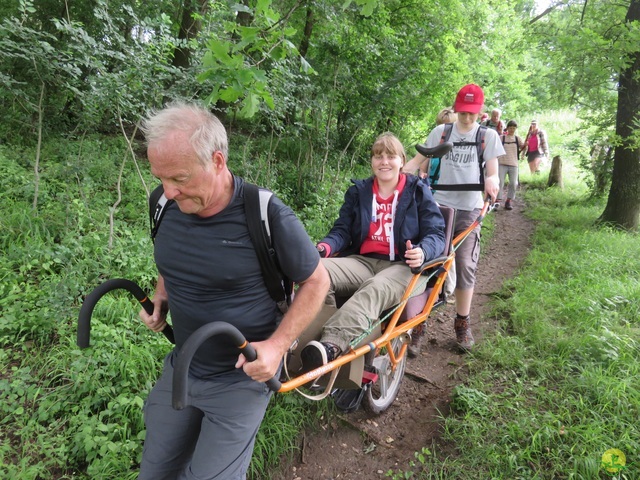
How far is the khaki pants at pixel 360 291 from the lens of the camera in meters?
2.27

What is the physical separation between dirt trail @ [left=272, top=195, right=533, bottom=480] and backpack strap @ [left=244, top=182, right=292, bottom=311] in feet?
5.72

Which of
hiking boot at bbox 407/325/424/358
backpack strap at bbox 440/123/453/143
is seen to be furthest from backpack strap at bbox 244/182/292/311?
backpack strap at bbox 440/123/453/143

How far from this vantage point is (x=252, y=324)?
179 centimetres

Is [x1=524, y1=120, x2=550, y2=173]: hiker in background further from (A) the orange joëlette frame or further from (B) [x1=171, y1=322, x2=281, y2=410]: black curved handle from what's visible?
(B) [x1=171, y1=322, x2=281, y2=410]: black curved handle

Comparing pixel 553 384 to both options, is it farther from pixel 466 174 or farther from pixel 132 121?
pixel 132 121

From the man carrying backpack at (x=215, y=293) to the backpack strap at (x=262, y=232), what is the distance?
0.7 inches

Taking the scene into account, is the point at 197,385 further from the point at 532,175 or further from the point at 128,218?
the point at 532,175

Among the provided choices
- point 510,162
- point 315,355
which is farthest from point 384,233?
point 510,162

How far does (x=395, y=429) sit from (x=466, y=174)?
Result: 2388 millimetres

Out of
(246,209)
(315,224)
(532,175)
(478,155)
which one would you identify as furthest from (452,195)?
(532,175)

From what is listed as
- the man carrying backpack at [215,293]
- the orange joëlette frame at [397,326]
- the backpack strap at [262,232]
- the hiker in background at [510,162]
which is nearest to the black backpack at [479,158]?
the orange joëlette frame at [397,326]

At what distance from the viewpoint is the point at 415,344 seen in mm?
4105

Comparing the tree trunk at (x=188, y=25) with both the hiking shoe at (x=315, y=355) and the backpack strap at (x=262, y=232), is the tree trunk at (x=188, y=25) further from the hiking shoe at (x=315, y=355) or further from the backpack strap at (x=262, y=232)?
the hiking shoe at (x=315, y=355)

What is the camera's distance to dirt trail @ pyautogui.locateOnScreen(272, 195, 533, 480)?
2818mm
